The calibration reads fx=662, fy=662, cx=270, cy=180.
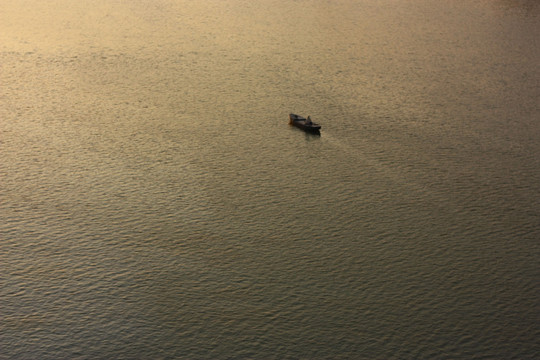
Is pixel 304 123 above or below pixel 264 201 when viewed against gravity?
above

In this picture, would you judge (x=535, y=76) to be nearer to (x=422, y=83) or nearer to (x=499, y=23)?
(x=422, y=83)

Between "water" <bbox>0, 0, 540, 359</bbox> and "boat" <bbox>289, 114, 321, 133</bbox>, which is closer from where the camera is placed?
"water" <bbox>0, 0, 540, 359</bbox>

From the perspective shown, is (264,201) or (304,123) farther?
(304,123)

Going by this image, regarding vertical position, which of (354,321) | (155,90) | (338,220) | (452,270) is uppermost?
(155,90)

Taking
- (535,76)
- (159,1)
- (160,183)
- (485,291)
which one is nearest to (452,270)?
(485,291)
